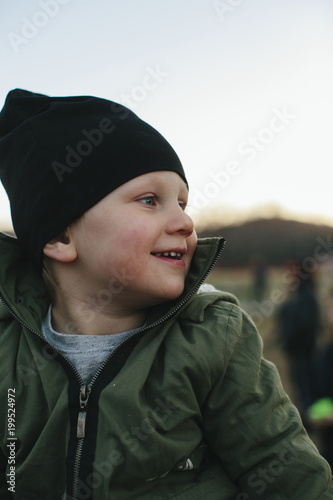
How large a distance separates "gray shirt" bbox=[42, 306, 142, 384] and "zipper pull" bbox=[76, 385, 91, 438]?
4.0 inches

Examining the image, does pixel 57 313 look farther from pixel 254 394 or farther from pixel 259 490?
pixel 259 490

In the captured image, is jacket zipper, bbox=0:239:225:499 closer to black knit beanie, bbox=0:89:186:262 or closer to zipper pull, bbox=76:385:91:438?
zipper pull, bbox=76:385:91:438

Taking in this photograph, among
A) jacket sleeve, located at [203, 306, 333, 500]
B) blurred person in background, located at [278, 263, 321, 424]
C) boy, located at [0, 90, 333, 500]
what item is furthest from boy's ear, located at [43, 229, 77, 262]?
blurred person in background, located at [278, 263, 321, 424]

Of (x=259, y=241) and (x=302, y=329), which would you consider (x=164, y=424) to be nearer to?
(x=302, y=329)

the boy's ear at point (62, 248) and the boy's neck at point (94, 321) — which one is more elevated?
the boy's ear at point (62, 248)

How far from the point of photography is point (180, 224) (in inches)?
66.7

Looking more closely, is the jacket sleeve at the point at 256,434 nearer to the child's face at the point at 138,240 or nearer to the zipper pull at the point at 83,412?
the child's face at the point at 138,240

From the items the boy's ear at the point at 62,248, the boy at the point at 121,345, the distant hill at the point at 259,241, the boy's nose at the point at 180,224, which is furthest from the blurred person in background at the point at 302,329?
the distant hill at the point at 259,241

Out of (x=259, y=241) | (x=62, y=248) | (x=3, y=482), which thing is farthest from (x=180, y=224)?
(x=259, y=241)

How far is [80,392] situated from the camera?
5.19ft

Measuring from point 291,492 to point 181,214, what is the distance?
0.99 m

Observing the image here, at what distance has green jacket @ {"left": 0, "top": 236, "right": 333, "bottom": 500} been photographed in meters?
1.50

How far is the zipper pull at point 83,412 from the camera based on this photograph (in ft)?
5.02

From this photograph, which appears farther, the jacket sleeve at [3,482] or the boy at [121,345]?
the jacket sleeve at [3,482]
